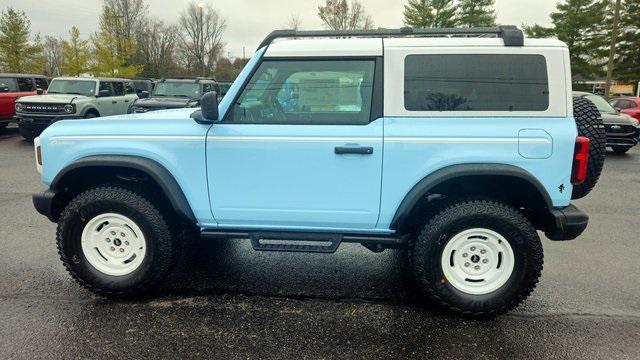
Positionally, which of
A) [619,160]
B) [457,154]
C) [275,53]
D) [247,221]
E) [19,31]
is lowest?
[619,160]

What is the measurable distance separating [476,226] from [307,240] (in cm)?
125

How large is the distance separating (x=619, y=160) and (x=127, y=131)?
12.3 m

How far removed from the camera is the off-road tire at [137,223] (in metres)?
3.44

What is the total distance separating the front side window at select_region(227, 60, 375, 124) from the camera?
3.26 meters

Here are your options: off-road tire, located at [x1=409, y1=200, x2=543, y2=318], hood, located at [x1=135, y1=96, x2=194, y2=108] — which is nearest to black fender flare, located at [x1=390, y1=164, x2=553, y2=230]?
off-road tire, located at [x1=409, y1=200, x2=543, y2=318]

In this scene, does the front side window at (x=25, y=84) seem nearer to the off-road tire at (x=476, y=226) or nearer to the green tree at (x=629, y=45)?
the off-road tire at (x=476, y=226)

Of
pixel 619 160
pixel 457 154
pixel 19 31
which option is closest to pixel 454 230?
pixel 457 154

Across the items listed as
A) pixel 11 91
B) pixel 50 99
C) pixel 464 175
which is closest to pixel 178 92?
pixel 50 99

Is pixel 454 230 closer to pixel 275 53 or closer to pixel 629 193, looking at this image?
pixel 275 53

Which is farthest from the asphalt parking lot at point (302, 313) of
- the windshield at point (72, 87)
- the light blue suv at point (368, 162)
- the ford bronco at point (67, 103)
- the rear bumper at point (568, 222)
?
the windshield at point (72, 87)

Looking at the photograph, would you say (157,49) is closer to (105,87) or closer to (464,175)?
(105,87)

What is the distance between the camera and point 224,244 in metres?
4.77

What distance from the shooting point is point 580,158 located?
307cm

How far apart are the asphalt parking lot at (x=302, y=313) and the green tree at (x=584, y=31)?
104 feet
